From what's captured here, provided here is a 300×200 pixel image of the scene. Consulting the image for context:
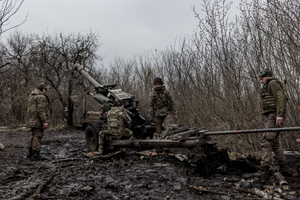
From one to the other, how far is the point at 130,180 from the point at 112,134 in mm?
1971

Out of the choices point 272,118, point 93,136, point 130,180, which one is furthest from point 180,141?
point 93,136

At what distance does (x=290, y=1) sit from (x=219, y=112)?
3293 mm

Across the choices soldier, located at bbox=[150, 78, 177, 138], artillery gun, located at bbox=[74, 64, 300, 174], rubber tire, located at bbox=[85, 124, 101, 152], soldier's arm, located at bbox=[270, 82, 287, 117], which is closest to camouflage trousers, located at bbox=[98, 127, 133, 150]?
artillery gun, located at bbox=[74, 64, 300, 174]

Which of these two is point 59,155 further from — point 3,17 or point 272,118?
point 272,118

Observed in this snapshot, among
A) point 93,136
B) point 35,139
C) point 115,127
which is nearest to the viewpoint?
point 115,127

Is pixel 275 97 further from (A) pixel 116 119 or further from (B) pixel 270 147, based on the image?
(A) pixel 116 119

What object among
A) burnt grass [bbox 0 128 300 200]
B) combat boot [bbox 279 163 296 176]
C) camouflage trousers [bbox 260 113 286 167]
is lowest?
burnt grass [bbox 0 128 300 200]

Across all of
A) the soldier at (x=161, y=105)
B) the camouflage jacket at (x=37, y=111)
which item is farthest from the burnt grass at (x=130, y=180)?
the soldier at (x=161, y=105)

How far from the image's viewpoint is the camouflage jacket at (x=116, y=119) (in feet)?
19.7

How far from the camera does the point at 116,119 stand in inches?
238

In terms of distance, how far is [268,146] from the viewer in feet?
13.5

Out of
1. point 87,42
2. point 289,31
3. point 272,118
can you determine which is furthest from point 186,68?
point 87,42

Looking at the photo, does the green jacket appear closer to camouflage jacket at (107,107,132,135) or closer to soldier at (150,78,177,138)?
soldier at (150,78,177,138)

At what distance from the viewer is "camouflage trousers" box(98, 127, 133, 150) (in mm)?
6008
